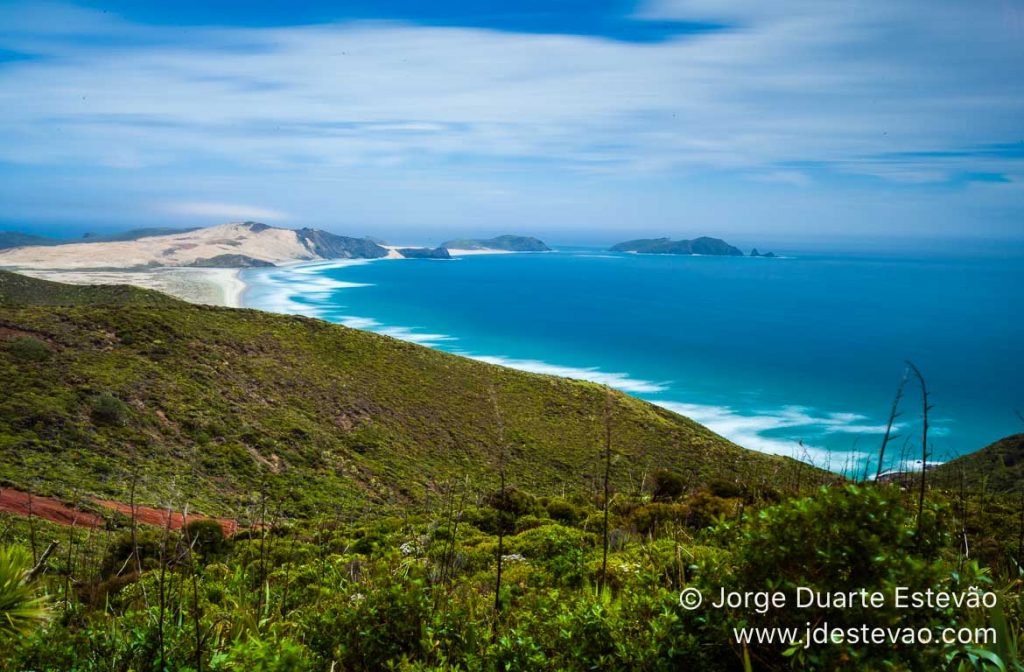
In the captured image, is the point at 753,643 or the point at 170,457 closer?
the point at 753,643

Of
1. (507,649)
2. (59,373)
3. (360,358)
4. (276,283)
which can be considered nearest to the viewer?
(507,649)

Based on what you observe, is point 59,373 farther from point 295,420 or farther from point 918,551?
point 918,551

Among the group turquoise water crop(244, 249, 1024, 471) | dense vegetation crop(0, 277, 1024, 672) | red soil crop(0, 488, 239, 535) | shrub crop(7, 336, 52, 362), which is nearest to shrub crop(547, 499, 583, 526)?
dense vegetation crop(0, 277, 1024, 672)

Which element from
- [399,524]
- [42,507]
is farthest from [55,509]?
[399,524]

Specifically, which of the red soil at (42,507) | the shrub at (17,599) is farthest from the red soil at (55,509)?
the shrub at (17,599)

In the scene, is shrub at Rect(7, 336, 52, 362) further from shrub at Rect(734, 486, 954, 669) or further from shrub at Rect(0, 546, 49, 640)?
shrub at Rect(734, 486, 954, 669)

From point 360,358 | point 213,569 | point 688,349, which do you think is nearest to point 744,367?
point 688,349
